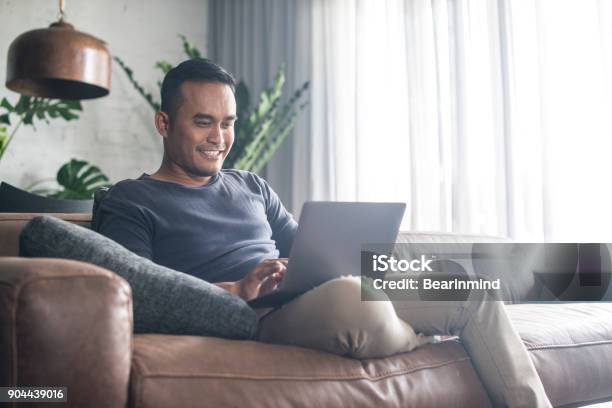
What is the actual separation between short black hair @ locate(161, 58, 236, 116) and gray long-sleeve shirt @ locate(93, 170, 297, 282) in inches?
9.9

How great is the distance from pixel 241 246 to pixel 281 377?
63cm

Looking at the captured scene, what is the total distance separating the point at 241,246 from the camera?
178cm

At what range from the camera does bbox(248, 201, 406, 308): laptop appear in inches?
51.4

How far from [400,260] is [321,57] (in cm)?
218

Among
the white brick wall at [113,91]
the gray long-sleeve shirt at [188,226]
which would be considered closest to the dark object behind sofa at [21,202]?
the gray long-sleeve shirt at [188,226]

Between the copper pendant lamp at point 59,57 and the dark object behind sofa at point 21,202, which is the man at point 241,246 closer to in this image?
the copper pendant lamp at point 59,57

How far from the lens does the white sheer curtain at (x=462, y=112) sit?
2777 millimetres

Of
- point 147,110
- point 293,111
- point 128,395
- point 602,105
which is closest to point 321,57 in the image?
point 293,111

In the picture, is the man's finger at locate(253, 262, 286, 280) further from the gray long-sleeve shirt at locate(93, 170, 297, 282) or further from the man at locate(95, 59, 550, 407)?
the gray long-sleeve shirt at locate(93, 170, 297, 282)

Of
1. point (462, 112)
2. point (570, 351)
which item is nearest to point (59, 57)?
point (570, 351)

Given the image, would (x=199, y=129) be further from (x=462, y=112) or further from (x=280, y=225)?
(x=462, y=112)

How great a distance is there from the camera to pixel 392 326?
131cm

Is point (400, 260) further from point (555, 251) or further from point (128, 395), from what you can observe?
point (128, 395)

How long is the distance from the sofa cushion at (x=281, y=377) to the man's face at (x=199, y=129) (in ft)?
2.40
